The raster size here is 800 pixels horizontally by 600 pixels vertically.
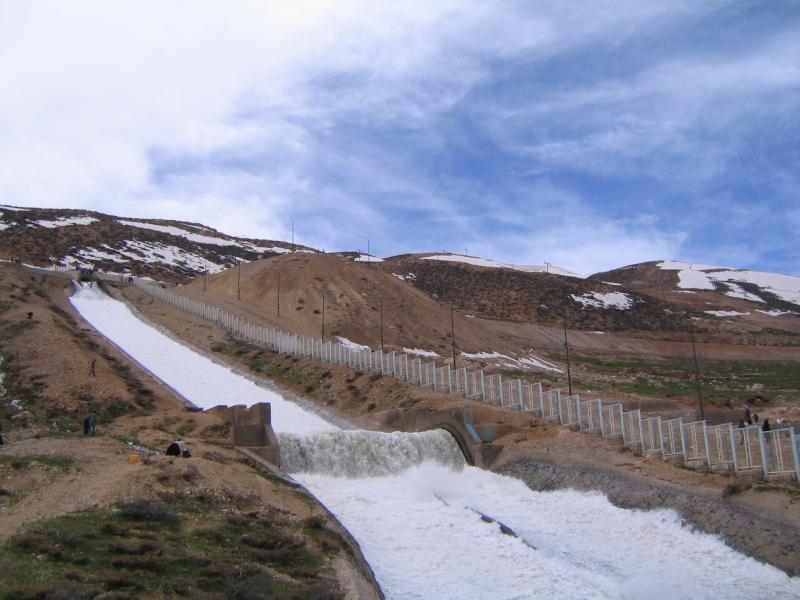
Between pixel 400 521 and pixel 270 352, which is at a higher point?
pixel 270 352

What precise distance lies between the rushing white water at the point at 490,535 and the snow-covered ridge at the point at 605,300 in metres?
88.2

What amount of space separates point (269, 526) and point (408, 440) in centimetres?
1344

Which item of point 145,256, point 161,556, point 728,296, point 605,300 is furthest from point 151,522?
point 728,296

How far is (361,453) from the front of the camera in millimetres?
27250

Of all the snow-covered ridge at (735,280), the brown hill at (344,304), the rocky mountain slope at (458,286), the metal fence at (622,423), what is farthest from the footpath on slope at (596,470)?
the snow-covered ridge at (735,280)

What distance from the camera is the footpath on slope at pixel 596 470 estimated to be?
1931cm

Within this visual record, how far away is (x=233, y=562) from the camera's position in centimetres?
1297

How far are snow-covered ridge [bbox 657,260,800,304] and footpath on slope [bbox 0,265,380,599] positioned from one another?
147796 millimetres

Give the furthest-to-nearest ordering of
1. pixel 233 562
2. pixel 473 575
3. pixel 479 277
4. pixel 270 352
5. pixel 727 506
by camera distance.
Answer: pixel 479 277 < pixel 270 352 < pixel 727 506 < pixel 473 575 < pixel 233 562

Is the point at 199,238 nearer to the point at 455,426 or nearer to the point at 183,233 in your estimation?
the point at 183,233

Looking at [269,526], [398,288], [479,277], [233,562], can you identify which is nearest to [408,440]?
[269,526]

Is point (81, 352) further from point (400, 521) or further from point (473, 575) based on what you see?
point (473, 575)

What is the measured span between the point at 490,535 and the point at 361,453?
7790mm

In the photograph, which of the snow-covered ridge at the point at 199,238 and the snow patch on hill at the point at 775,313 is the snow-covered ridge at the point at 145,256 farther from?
the snow patch on hill at the point at 775,313
